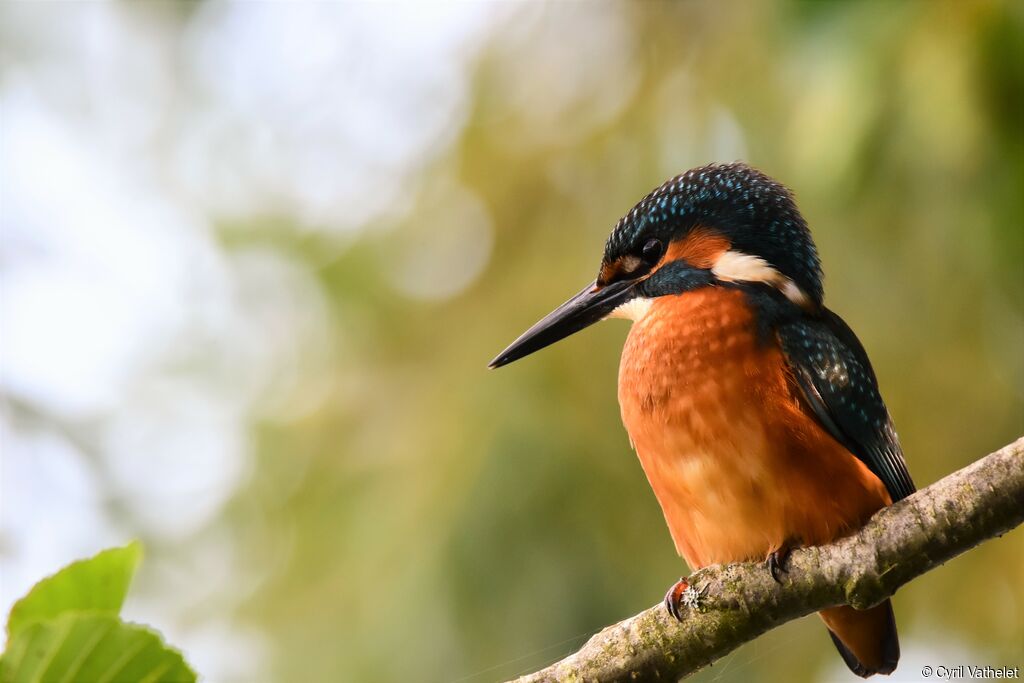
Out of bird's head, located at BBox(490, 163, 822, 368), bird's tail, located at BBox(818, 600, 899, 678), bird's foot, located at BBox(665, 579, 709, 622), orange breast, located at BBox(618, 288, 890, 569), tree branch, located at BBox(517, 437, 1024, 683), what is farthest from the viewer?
bird's head, located at BBox(490, 163, 822, 368)

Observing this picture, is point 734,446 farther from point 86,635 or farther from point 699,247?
point 86,635

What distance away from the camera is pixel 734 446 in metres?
1.68

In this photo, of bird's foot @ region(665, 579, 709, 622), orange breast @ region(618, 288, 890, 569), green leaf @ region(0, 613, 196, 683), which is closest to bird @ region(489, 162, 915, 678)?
orange breast @ region(618, 288, 890, 569)

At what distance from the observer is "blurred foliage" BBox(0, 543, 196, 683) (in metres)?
0.72

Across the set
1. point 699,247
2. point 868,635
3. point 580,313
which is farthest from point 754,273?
point 868,635

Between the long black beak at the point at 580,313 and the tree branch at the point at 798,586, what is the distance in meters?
0.70

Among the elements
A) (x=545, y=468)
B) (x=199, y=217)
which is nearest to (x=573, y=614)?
(x=545, y=468)

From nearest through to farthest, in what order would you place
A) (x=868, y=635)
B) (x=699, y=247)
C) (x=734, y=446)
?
(x=734, y=446) → (x=868, y=635) → (x=699, y=247)

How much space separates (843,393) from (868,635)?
427 mm

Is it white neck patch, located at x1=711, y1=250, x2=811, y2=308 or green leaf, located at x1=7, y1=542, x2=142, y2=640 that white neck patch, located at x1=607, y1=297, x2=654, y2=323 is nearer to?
white neck patch, located at x1=711, y1=250, x2=811, y2=308

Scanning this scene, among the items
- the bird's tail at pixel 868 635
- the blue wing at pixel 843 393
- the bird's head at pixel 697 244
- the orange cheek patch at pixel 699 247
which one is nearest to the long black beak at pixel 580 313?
the bird's head at pixel 697 244

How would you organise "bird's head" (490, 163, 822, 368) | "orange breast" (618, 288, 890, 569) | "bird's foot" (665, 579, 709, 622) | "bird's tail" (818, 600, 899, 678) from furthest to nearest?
"bird's head" (490, 163, 822, 368), "bird's tail" (818, 600, 899, 678), "orange breast" (618, 288, 890, 569), "bird's foot" (665, 579, 709, 622)

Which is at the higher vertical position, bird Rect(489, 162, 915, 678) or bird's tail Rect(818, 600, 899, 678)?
bird Rect(489, 162, 915, 678)

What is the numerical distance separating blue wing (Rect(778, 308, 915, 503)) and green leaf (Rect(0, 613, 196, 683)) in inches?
48.1
